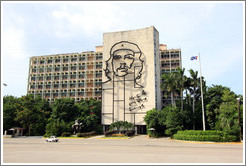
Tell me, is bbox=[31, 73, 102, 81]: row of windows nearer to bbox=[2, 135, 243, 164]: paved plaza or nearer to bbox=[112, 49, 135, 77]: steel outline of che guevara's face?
bbox=[112, 49, 135, 77]: steel outline of che guevara's face

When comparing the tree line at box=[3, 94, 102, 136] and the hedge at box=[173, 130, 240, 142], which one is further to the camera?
the tree line at box=[3, 94, 102, 136]

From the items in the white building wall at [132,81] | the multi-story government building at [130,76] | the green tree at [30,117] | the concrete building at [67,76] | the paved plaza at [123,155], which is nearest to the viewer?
the paved plaza at [123,155]

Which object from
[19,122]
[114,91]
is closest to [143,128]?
[114,91]

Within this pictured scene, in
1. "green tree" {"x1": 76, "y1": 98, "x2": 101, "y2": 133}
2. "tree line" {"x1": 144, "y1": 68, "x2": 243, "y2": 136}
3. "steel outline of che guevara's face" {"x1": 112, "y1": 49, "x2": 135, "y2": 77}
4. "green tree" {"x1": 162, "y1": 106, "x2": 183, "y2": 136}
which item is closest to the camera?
"tree line" {"x1": 144, "y1": 68, "x2": 243, "y2": 136}

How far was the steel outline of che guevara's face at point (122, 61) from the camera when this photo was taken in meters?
65.4

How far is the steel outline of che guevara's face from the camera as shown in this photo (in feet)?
215

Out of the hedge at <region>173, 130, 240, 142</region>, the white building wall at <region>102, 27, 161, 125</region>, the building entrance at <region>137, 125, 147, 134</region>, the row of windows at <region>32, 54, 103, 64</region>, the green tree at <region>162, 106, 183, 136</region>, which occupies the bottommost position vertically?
the building entrance at <region>137, 125, 147, 134</region>

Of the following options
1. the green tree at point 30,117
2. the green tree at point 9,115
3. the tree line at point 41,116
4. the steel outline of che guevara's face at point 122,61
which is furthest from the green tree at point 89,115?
the green tree at point 9,115

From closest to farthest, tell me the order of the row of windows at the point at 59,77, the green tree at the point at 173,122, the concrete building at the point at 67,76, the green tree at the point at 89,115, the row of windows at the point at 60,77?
the green tree at the point at 173,122
the green tree at the point at 89,115
the concrete building at the point at 67,76
the row of windows at the point at 60,77
the row of windows at the point at 59,77

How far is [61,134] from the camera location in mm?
53750

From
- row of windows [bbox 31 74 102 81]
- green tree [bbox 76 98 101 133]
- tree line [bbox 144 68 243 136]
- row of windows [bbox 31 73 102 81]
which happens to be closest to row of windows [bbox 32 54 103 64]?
row of windows [bbox 31 73 102 81]

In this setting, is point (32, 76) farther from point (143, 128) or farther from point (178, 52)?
point (178, 52)

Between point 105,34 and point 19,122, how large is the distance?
41.3 meters

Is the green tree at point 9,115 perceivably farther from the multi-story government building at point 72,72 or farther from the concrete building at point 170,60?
the concrete building at point 170,60
